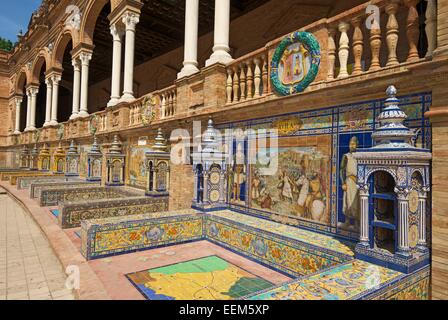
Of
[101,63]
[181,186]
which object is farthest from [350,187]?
[101,63]

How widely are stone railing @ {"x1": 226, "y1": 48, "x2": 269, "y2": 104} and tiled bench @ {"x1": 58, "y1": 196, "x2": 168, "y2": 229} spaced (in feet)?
12.7

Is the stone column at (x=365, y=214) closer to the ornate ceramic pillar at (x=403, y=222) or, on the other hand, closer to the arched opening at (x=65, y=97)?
the ornate ceramic pillar at (x=403, y=222)

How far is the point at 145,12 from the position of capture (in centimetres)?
1327

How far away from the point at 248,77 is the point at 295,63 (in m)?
1.24

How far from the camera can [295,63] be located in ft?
16.5

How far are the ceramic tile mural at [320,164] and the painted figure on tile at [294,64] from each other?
2.09ft

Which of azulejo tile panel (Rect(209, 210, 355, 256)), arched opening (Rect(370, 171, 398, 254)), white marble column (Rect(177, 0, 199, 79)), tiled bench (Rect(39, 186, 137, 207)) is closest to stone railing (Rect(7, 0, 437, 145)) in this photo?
white marble column (Rect(177, 0, 199, 79))

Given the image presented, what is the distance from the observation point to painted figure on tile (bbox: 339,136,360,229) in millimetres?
4203

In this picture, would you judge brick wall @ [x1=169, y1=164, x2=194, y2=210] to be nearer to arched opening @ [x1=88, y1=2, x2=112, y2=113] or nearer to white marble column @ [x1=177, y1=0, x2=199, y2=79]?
white marble column @ [x1=177, y1=0, x2=199, y2=79]

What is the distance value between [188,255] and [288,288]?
2.77 metres

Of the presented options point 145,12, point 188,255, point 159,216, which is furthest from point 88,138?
point 188,255

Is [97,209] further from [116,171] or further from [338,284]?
[338,284]

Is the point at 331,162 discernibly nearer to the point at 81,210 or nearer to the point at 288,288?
the point at 288,288
